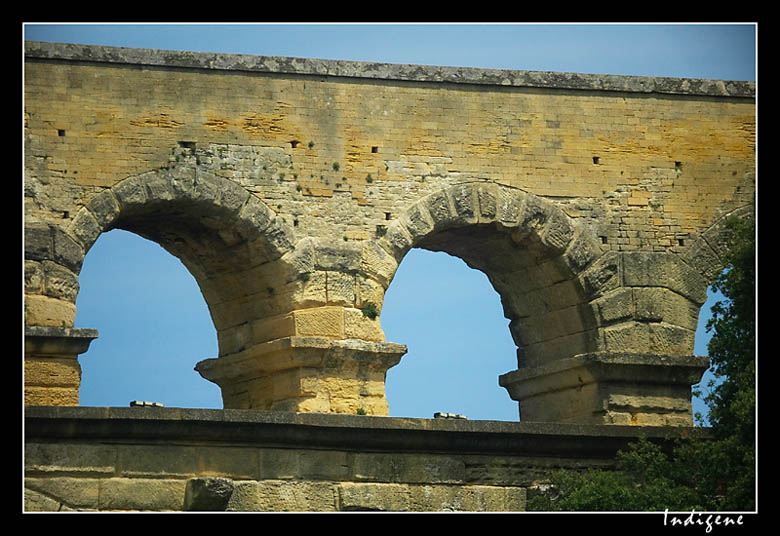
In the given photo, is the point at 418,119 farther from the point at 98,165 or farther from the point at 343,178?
the point at 98,165

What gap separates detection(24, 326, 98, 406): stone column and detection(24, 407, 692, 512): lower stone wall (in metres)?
0.66

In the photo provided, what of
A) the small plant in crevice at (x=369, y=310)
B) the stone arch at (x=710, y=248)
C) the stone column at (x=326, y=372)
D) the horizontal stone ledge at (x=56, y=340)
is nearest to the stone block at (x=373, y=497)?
the stone column at (x=326, y=372)

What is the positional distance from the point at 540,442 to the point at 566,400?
157cm

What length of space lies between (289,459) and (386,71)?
444 centimetres

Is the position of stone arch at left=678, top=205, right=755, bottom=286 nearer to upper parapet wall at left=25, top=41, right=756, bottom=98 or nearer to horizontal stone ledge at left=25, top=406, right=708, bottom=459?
upper parapet wall at left=25, top=41, right=756, bottom=98

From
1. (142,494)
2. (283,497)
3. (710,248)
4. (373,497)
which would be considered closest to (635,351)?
(710,248)

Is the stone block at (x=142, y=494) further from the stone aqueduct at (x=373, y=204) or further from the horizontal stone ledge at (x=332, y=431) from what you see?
the stone aqueduct at (x=373, y=204)

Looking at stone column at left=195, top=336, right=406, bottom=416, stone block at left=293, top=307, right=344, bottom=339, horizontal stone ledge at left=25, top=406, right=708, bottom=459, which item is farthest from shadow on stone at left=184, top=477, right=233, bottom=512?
stone block at left=293, top=307, right=344, bottom=339

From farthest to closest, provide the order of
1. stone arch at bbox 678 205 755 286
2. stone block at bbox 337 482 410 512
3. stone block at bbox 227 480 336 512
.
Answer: stone arch at bbox 678 205 755 286 < stone block at bbox 337 482 410 512 < stone block at bbox 227 480 336 512

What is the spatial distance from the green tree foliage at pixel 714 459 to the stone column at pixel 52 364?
4736 millimetres

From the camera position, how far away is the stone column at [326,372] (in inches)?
886

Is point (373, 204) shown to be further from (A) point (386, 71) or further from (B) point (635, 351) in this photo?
(B) point (635, 351)

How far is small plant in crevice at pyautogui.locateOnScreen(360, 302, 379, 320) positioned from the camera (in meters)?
22.9
